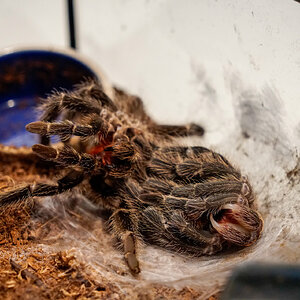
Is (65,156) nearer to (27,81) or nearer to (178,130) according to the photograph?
(178,130)

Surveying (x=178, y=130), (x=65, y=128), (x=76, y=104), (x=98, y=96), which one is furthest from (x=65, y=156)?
(x=178, y=130)

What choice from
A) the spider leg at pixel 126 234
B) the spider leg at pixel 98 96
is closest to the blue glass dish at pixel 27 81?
the spider leg at pixel 98 96

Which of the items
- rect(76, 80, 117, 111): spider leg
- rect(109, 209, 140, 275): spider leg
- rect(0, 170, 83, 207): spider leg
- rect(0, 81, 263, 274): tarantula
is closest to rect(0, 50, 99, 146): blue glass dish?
rect(76, 80, 117, 111): spider leg

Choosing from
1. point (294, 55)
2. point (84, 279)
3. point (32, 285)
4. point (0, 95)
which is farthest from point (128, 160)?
point (0, 95)

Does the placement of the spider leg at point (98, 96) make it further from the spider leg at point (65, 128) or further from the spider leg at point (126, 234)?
the spider leg at point (126, 234)

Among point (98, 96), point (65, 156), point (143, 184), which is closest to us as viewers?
point (65, 156)
